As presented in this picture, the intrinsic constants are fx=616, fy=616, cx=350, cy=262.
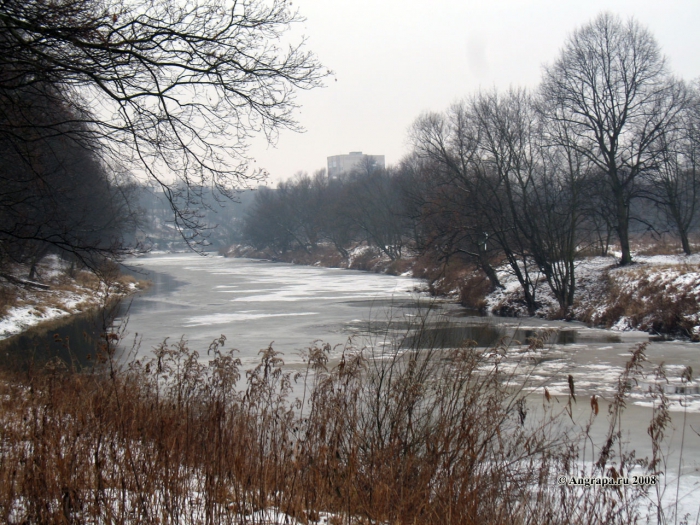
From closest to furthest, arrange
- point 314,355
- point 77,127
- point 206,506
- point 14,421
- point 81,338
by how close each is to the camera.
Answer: point 206,506, point 314,355, point 14,421, point 77,127, point 81,338

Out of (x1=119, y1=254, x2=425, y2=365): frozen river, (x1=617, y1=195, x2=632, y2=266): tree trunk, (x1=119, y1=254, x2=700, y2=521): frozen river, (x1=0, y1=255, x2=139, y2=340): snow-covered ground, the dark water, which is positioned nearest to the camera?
(x1=119, y1=254, x2=700, y2=521): frozen river

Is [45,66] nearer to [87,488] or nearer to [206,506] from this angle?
[87,488]

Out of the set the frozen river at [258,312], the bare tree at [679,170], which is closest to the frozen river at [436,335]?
the frozen river at [258,312]

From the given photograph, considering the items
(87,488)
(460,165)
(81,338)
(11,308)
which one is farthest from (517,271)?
(87,488)

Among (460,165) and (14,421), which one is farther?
(460,165)

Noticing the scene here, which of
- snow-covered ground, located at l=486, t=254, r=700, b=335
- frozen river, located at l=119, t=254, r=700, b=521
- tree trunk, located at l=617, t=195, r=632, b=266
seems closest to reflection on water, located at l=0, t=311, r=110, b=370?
frozen river, located at l=119, t=254, r=700, b=521

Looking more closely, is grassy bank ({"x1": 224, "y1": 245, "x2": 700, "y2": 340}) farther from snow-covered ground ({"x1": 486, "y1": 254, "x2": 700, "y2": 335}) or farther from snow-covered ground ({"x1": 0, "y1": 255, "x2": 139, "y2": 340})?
snow-covered ground ({"x1": 0, "y1": 255, "x2": 139, "y2": 340})

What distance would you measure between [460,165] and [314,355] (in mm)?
28484

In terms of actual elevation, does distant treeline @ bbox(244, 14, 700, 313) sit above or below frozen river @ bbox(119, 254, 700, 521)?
above

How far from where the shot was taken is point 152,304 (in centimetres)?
3081

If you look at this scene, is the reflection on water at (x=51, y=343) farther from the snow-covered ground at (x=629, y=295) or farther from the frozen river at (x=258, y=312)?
the snow-covered ground at (x=629, y=295)

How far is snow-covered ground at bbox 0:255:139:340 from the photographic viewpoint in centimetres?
2192

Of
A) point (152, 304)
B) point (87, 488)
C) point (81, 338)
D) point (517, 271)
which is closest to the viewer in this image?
point (87, 488)

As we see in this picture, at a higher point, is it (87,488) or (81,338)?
(87,488)
